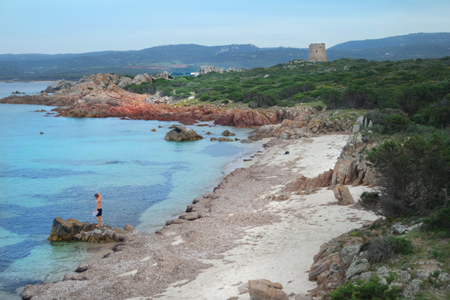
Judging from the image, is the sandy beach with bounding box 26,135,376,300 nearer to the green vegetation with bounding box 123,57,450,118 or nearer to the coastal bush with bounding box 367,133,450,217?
the coastal bush with bounding box 367,133,450,217

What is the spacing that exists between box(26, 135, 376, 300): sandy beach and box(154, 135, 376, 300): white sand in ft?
0.07

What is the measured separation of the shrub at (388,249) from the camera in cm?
715

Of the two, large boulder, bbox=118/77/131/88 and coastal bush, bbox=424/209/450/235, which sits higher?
large boulder, bbox=118/77/131/88

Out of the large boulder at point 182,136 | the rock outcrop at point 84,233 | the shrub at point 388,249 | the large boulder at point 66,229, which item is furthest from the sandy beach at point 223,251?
the large boulder at point 182,136

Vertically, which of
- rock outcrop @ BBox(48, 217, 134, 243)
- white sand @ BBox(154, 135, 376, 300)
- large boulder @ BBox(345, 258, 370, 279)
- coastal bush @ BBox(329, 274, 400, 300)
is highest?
coastal bush @ BBox(329, 274, 400, 300)

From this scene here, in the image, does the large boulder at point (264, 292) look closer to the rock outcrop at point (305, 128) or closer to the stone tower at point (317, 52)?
the rock outcrop at point (305, 128)

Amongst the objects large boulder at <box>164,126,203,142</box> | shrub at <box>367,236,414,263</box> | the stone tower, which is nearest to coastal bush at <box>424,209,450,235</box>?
shrub at <box>367,236,414,263</box>

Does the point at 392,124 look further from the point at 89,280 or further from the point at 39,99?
the point at 39,99

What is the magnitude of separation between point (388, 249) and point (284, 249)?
352 cm

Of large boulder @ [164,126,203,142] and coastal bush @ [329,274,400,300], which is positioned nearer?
coastal bush @ [329,274,400,300]

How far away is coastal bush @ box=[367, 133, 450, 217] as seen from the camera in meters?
9.18

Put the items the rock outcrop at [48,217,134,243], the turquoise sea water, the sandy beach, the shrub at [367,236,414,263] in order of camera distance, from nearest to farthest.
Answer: the shrub at [367,236,414,263] → the sandy beach → the turquoise sea water → the rock outcrop at [48,217,134,243]

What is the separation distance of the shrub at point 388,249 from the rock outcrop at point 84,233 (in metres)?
8.68

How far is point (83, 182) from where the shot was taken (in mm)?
22328
